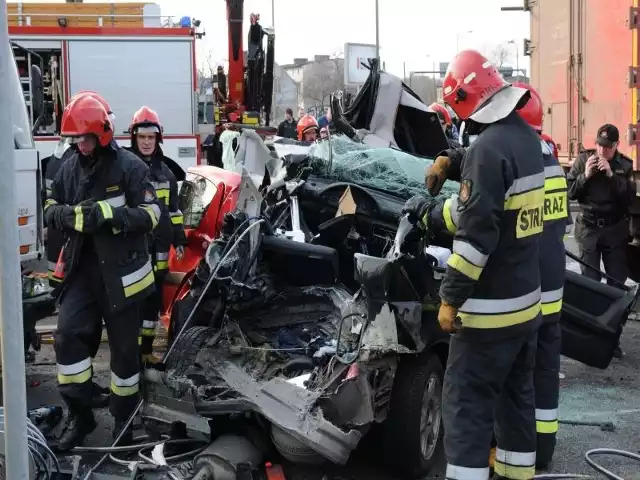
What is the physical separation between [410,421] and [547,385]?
2.49ft

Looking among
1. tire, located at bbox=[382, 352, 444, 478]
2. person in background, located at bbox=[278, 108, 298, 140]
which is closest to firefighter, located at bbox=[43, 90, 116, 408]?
tire, located at bbox=[382, 352, 444, 478]

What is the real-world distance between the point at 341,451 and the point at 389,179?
1.80 m

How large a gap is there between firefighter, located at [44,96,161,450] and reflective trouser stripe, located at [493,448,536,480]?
2.10 metres

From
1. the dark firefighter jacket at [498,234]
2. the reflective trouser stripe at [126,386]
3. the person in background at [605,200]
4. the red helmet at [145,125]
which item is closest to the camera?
the dark firefighter jacket at [498,234]

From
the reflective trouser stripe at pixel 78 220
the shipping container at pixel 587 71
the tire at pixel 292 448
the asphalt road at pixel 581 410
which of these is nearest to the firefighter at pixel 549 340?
the asphalt road at pixel 581 410

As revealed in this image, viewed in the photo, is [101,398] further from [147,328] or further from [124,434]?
[124,434]

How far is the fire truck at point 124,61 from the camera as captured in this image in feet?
38.2

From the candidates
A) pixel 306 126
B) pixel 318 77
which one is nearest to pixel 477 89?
pixel 306 126

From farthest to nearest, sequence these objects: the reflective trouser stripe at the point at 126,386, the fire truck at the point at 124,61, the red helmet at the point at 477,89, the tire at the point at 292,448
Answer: the fire truck at the point at 124,61, the reflective trouser stripe at the point at 126,386, the tire at the point at 292,448, the red helmet at the point at 477,89

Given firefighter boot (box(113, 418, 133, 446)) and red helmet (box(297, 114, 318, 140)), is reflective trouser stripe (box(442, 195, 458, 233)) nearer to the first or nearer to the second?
firefighter boot (box(113, 418, 133, 446))

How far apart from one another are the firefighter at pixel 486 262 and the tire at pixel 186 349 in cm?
145

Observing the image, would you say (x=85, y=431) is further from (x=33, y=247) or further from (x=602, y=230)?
(x=602, y=230)

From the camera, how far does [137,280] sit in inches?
187

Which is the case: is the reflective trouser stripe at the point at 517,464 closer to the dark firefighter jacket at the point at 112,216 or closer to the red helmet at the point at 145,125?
the dark firefighter jacket at the point at 112,216
